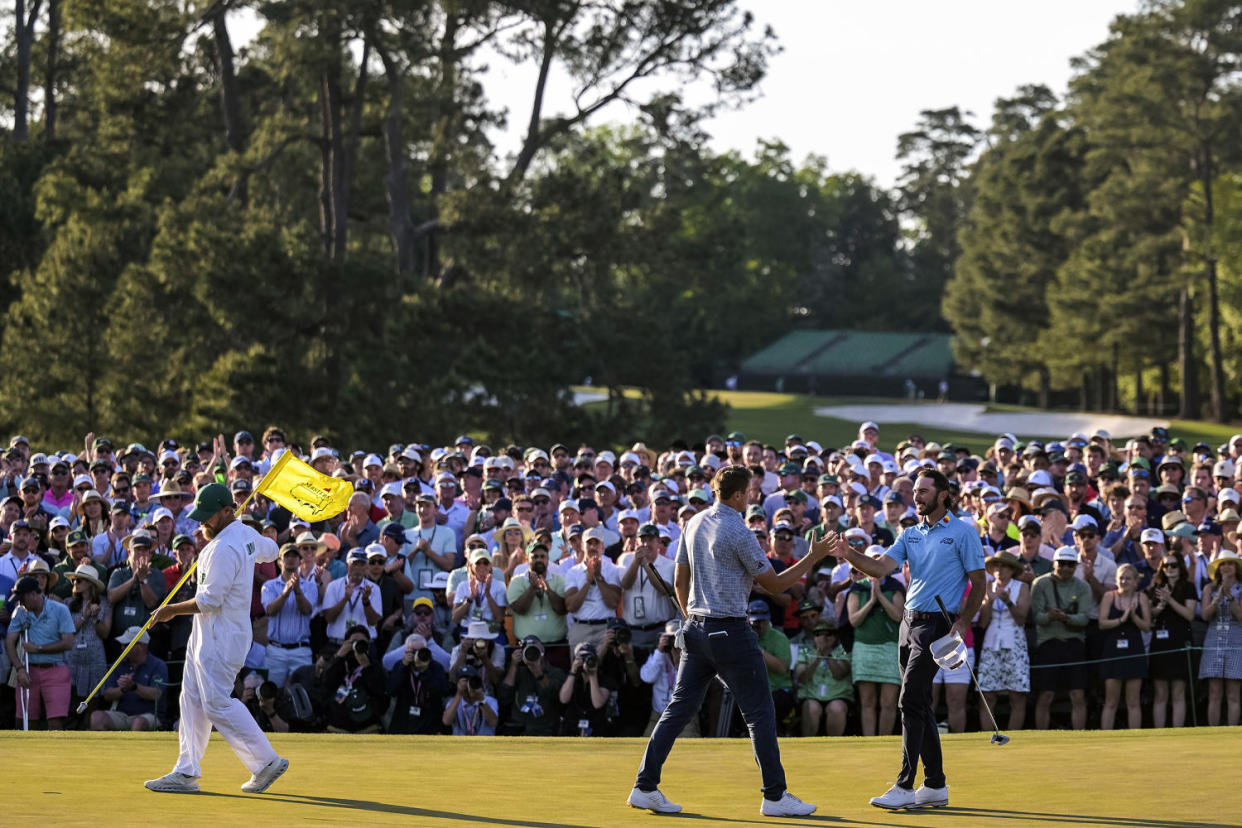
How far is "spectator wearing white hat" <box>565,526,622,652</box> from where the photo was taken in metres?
14.7

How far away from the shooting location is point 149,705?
48.7 ft

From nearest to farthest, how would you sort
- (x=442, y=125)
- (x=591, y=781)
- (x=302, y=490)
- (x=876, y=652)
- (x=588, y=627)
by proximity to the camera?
(x=591, y=781)
(x=302, y=490)
(x=876, y=652)
(x=588, y=627)
(x=442, y=125)

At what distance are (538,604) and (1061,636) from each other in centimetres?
439

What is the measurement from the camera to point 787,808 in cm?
902

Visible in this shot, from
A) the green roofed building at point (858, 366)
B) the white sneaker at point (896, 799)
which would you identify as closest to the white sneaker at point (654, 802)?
the white sneaker at point (896, 799)

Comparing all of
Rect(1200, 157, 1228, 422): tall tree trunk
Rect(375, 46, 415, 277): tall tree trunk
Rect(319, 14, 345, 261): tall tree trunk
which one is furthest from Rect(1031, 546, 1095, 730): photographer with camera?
Rect(1200, 157, 1228, 422): tall tree trunk

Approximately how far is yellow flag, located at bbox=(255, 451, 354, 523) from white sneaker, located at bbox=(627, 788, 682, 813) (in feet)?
10.5

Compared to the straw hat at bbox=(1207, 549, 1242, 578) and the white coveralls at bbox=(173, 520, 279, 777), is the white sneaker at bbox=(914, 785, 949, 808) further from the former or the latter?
the straw hat at bbox=(1207, 549, 1242, 578)

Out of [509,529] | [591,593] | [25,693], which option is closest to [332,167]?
[509,529]

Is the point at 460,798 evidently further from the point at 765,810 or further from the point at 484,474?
the point at 484,474

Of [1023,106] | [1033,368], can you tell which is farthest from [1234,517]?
[1023,106]

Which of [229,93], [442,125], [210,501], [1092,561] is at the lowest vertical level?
[1092,561]

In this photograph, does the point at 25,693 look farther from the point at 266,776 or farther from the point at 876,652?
the point at 876,652

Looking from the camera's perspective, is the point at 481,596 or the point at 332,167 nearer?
the point at 481,596
